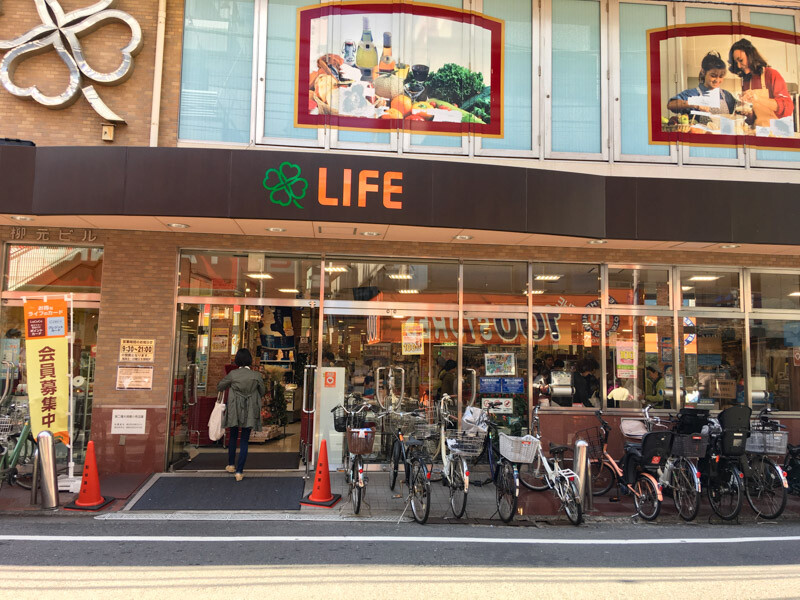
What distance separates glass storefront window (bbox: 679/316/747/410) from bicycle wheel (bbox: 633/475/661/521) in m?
3.34

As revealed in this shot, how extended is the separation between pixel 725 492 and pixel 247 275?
776cm

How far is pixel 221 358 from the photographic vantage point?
10.0 meters

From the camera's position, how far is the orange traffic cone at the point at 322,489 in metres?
7.48

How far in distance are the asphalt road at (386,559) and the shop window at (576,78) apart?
672cm

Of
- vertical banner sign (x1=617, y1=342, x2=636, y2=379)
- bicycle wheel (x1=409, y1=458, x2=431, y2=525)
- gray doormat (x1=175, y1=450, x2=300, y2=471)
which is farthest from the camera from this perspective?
vertical banner sign (x1=617, y1=342, x2=636, y2=379)

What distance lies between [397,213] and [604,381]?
490 centimetres

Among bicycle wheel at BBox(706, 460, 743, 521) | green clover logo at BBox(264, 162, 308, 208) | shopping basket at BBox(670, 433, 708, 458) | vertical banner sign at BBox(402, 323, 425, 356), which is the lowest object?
bicycle wheel at BBox(706, 460, 743, 521)

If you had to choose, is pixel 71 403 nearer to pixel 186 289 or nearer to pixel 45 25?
pixel 186 289

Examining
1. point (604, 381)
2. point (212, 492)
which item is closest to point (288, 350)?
point (212, 492)

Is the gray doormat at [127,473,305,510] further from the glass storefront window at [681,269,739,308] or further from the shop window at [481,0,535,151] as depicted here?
the glass storefront window at [681,269,739,308]

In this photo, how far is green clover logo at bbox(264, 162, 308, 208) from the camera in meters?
7.89

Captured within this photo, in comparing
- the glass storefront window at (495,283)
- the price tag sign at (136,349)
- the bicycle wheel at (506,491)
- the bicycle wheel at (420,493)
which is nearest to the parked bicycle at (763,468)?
the bicycle wheel at (506,491)

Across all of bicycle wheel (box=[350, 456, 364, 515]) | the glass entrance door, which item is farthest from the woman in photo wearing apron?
bicycle wheel (box=[350, 456, 364, 515])

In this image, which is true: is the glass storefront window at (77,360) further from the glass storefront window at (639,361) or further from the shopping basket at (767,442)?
the shopping basket at (767,442)
